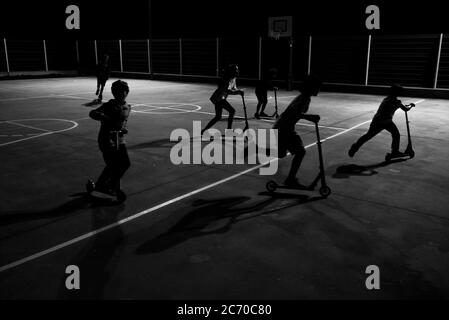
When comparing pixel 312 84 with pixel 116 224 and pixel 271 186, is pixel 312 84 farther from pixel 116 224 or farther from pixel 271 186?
pixel 116 224

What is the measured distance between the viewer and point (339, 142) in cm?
1047

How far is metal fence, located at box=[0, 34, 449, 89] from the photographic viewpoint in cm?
2070

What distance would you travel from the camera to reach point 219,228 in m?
5.43

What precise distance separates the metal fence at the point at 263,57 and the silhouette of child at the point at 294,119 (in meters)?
16.7

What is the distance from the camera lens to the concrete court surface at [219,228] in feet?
13.5

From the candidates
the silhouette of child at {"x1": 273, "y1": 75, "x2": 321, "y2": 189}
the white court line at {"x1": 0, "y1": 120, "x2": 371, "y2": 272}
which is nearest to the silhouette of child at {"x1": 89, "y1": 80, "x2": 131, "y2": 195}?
the white court line at {"x1": 0, "y1": 120, "x2": 371, "y2": 272}

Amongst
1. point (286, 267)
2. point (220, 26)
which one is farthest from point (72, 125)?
point (220, 26)

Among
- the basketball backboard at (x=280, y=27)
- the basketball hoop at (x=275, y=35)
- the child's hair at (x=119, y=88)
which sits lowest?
the child's hair at (x=119, y=88)

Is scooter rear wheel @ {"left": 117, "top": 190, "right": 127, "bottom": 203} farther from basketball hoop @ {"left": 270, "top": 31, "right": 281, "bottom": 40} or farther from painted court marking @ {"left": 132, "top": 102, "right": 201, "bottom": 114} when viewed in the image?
basketball hoop @ {"left": 270, "top": 31, "right": 281, "bottom": 40}

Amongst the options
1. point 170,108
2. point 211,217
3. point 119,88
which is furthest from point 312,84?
point 170,108

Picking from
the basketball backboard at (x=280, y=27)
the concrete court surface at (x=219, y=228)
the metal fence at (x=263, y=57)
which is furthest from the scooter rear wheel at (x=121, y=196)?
the basketball backboard at (x=280, y=27)

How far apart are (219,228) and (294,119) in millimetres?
2169

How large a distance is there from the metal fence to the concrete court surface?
12.4 metres

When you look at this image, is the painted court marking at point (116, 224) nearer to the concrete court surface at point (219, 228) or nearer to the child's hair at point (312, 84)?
the concrete court surface at point (219, 228)
